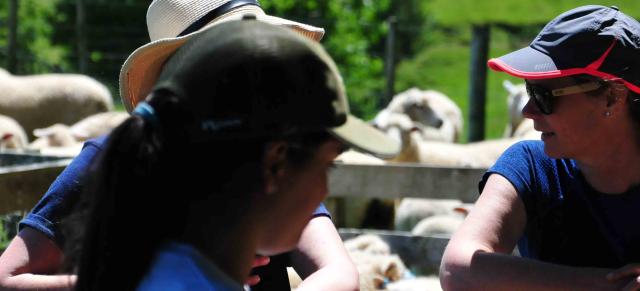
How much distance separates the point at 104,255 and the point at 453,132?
40.4ft

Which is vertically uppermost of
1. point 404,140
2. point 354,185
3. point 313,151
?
point 313,151

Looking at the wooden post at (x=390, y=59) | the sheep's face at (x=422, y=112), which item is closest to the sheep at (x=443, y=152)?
the sheep's face at (x=422, y=112)

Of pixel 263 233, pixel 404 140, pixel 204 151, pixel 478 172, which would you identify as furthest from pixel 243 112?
pixel 404 140

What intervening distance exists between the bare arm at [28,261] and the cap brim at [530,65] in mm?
1155

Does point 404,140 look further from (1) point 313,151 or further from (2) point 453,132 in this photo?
(1) point 313,151

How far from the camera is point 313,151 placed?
1.38 m

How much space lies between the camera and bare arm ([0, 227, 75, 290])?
2.17 meters

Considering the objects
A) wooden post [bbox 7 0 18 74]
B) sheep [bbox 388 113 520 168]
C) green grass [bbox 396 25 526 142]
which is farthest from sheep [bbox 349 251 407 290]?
green grass [bbox 396 25 526 142]

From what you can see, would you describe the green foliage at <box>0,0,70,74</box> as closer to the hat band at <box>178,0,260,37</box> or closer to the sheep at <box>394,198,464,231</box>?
the sheep at <box>394,198,464,231</box>

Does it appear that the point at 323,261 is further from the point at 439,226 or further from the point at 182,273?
the point at 439,226

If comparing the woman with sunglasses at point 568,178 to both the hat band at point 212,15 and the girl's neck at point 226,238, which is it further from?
the girl's neck at point 226,238

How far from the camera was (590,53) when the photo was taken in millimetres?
2320

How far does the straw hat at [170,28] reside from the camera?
2.28 metres

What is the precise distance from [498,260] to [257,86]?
3.92 ft
